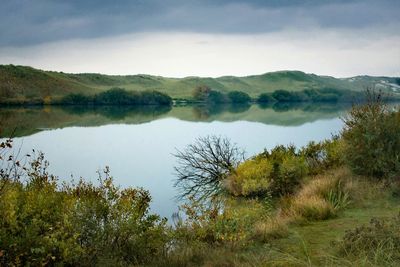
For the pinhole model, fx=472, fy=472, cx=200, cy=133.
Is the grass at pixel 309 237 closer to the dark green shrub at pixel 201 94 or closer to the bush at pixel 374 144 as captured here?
the bush at pixel 374 144

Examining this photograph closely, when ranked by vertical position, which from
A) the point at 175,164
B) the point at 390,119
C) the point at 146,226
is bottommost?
the point at 175,164

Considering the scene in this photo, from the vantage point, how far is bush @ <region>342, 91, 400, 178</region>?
1510 centimetres

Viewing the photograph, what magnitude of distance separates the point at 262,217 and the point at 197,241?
10.9 ft

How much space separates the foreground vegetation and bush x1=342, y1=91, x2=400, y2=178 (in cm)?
3

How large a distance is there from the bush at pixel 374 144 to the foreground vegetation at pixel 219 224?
0.03 metres

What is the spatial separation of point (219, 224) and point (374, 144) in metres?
8.28

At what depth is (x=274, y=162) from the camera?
760 inches

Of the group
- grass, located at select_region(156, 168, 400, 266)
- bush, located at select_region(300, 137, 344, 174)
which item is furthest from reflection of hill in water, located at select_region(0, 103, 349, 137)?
grass, located at select_region(156, 168, 400, 266)

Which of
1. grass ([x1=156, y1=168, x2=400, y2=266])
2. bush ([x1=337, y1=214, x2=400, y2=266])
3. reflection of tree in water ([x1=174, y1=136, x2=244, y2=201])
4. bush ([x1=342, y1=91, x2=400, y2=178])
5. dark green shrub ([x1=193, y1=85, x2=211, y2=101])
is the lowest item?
reflection of tree in water ([x1=174, y1=136, x2=244, y2=201])

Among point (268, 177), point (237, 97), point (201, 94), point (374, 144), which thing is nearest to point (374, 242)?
point (374, 144)

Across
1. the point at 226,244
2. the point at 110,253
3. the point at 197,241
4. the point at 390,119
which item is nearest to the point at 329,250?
the point at 226,244

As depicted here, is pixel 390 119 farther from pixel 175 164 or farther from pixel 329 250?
pixel 175 164

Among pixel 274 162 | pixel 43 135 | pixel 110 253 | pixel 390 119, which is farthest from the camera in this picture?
pixel 43 135

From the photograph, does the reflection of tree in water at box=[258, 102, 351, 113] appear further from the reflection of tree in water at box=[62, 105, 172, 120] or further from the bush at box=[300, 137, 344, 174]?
the bush at box=[300, 137, 344, 174]
